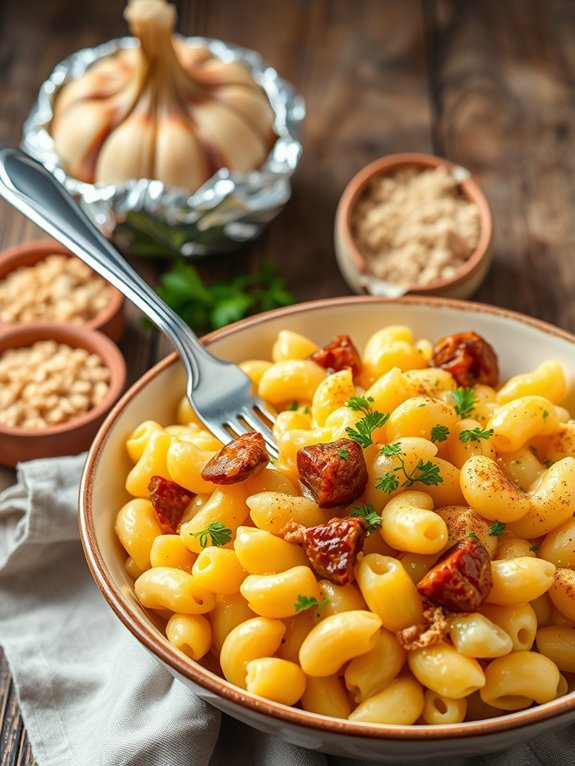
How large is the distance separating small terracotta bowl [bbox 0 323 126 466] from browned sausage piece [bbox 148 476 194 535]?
631mm

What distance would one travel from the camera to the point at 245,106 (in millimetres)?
3105

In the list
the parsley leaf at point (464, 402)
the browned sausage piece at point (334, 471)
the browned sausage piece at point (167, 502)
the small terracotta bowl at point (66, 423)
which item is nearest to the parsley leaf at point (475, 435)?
the parsley leaf at point (464, 402)

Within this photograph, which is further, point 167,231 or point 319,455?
point 167,231

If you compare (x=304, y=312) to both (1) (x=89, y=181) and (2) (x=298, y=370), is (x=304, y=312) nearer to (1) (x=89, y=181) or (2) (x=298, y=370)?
(2) (x=298, y=370)

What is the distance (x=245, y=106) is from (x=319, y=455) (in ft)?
5.71

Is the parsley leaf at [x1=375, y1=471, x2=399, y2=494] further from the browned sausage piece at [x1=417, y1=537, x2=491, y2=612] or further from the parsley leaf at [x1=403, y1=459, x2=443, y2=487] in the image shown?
the browned sausage piece at [x1=417, y1=537, x2=491, y2=612]

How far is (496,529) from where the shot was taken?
70.2 inches

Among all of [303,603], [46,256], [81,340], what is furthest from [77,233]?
[303,603]

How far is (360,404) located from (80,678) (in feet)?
3.00

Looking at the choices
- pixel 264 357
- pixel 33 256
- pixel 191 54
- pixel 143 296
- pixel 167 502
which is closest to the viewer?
pixel 167 502

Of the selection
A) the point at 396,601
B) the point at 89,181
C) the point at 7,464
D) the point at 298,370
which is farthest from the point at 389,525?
the point at 89,181

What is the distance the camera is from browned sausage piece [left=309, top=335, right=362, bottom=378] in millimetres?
2154

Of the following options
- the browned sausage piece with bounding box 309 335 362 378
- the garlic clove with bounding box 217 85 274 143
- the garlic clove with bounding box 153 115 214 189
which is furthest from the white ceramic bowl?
the garlic clove with bounding box 217 85 274 143

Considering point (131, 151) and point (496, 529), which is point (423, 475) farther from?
point (131, 151)
